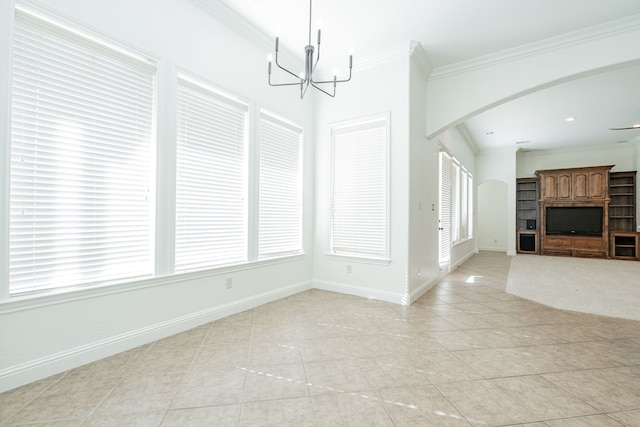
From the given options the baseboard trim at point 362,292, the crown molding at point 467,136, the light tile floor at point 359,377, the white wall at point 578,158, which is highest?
the crown molding at point 467,136

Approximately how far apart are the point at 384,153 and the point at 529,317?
103 inches

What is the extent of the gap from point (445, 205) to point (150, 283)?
16.8 ft

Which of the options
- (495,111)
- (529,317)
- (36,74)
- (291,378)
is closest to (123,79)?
(36,74)

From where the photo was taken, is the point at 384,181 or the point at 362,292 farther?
the point at 362,292

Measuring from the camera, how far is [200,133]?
3.00 m

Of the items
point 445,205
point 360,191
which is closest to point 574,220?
point 445,205

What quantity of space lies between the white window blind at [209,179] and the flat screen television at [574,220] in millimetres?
9455

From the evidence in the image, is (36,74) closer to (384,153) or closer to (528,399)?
(384,153)

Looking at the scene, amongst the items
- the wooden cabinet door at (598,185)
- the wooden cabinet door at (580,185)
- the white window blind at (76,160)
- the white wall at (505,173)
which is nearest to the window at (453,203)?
the white wall at (505,173)

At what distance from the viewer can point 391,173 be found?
3914mm

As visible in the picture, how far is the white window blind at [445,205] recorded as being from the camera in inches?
216

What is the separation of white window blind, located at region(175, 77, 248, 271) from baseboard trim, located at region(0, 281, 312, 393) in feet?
1.65

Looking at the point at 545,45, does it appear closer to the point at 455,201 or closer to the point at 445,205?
the point at 445,205

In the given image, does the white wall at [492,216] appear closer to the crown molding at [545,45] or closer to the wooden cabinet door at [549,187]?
the wooden cabinet door at [549,187]
